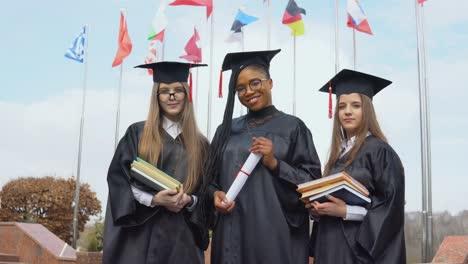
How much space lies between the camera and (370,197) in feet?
14.5

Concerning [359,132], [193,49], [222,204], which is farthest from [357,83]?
[193,49]

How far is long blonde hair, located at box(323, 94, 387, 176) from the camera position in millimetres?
4566

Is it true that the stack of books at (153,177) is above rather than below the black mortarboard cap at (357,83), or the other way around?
below

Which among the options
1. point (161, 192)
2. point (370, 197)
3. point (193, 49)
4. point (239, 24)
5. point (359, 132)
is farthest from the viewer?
point (193, 49)

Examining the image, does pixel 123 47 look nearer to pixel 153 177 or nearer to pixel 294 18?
pixel 294 18

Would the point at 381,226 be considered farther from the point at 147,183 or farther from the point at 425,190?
the point at 425,190

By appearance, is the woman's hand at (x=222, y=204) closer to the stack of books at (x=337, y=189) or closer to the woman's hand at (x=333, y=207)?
the stack of books at (x=337, y=189)

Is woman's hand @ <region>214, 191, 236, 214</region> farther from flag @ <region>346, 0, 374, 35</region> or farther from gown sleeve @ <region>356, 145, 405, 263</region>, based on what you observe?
flag @ <region>346, 0, 374, 35</region>

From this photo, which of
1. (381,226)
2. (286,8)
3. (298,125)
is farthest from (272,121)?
→ (286,8)

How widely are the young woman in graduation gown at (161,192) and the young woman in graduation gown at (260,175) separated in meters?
0.18

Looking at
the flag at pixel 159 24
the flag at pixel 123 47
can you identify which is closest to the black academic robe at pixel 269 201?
the flag at pixel 159 24

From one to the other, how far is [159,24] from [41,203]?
664 cm

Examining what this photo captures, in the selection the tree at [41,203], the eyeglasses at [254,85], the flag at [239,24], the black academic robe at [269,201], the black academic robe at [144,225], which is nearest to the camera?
the black academic robe at [269,201]

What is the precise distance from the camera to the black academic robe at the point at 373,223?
428 cm
